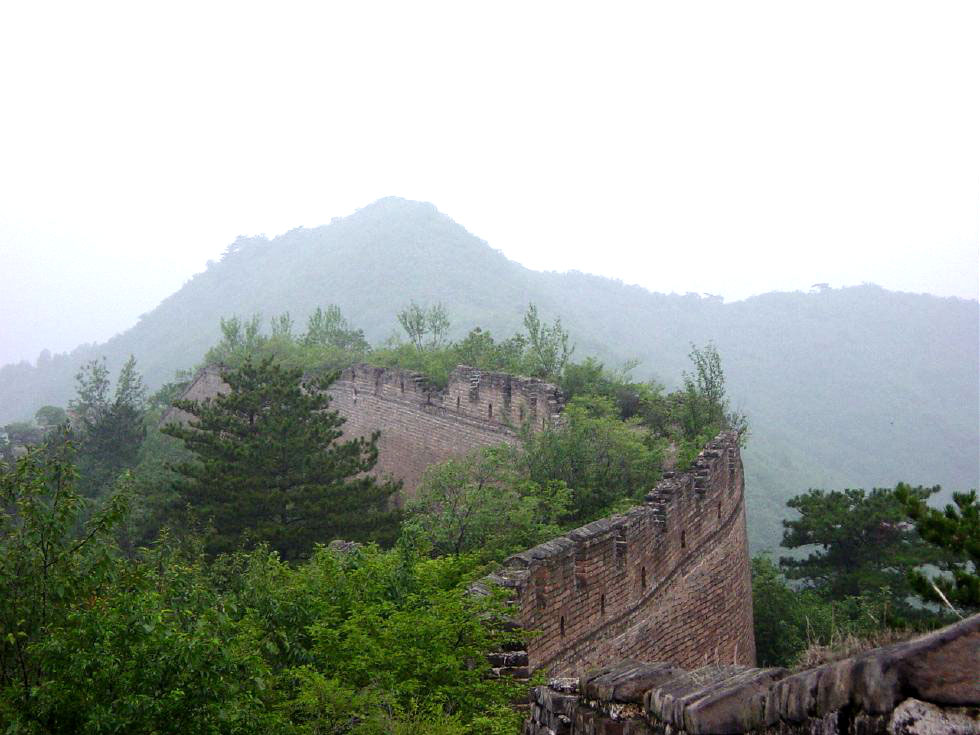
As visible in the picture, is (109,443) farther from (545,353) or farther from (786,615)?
(786,615)

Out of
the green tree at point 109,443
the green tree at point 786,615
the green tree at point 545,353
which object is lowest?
the green tree at point 786,615

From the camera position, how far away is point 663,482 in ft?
32.3

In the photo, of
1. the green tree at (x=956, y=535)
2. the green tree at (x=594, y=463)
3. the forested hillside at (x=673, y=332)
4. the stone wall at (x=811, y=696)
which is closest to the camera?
the stone wall at (x=811, y=696)

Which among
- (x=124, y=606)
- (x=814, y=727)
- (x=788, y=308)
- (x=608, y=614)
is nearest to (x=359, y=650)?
(x=124, y=606)

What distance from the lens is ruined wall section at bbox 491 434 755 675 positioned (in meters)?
7.23

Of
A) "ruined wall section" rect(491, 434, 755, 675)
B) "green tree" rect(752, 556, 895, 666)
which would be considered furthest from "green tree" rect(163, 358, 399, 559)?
"green tree" rect(752, 556, 895, 666)

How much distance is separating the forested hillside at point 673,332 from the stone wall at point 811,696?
50478mm

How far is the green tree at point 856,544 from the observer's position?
62.8 feet

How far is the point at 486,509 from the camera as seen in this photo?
9898 millimetres

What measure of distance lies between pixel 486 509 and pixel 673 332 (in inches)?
3042

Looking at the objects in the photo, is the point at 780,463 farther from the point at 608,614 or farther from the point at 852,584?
the point at 608,614

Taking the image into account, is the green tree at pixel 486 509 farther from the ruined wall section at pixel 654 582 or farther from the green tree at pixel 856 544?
the green tree at pixel 856 544

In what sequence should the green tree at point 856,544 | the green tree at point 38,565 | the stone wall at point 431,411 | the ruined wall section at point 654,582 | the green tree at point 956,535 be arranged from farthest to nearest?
the green tree at point 856,544 → the stone wall at point 431,411 → the green tree at point 956,535 → the ruined wall section at point 654,582 → the green tree at point 38,565

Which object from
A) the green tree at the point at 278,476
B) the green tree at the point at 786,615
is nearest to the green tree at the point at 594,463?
the green tree at the point at 278,476
